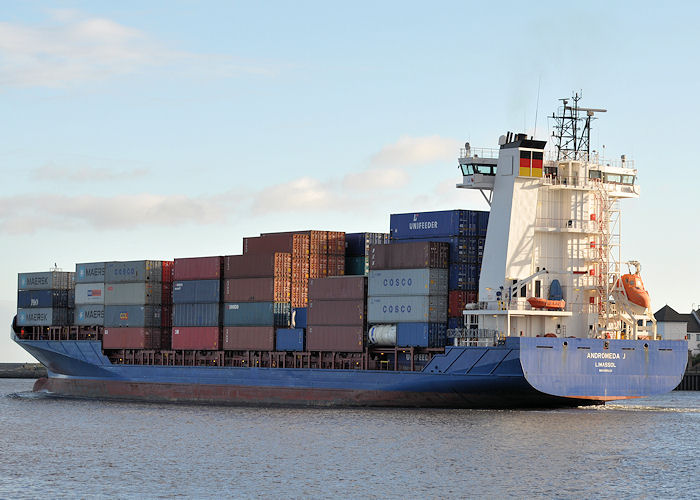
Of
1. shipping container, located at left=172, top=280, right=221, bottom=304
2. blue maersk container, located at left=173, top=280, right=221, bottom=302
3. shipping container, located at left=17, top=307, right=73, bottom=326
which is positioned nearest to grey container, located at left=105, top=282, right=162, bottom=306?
shipping container, located at left=172, top=280, right=221, bottom=304

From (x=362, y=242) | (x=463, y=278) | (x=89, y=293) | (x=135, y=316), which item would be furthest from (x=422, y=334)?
(x=89, y=293)

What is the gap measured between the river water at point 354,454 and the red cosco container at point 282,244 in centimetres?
814

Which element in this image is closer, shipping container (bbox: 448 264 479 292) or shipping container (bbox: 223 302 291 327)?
shipping container (bbox: 448 264 479 292)

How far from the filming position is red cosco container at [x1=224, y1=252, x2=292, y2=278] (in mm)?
56469

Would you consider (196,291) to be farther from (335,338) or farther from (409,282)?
(409,282)

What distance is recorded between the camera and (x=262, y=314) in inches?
2238

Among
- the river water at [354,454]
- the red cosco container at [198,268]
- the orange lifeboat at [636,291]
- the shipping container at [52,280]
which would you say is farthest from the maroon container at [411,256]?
the shipping container at [52,280]

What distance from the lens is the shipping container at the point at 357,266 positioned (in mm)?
57438

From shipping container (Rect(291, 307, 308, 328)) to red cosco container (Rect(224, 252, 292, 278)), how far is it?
1710 millimetres

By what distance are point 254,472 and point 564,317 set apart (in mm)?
20745

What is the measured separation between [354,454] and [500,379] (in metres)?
12.7

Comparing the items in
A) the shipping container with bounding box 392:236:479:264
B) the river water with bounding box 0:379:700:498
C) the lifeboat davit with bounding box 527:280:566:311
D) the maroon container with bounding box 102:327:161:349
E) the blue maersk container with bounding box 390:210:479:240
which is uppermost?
the blue maersk container with bounding box 390:210:479:240

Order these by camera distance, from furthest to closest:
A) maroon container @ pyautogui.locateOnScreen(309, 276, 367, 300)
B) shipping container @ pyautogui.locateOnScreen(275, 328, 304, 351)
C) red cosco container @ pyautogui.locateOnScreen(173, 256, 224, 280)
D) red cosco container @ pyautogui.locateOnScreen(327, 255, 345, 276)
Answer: red cosco container @ pyautogui.locateOnScreen(173, 256, 224, 280), red cosco container @ pyautogui.locateOnScreen(327, 255, 345, 276), shipping container @ pyautogui.locateOnScreen(275, 328, 304, 351), maroon container @ pyautogui.locateOnScreen(309, 276, 367, 300)

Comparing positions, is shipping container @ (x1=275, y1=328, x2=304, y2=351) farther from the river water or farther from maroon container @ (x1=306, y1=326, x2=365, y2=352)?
the river water
